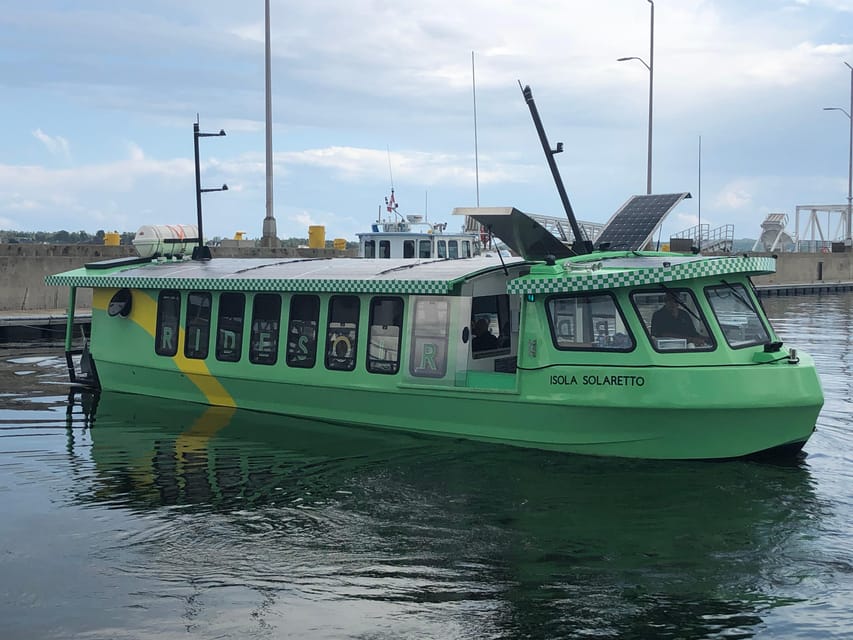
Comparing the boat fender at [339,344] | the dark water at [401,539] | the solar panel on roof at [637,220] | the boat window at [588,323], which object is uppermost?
the solar panel on roof at [637,220]

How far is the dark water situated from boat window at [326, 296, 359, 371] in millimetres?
983

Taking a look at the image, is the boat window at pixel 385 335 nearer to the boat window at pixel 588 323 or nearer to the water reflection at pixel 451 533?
the water reflection at pixel 451 533

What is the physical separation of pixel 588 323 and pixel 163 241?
9.58 meters

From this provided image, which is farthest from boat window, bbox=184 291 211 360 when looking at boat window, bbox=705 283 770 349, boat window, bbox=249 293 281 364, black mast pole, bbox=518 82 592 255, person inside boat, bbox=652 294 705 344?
boat window, bbox=705 283 770 349

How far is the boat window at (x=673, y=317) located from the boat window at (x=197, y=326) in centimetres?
722

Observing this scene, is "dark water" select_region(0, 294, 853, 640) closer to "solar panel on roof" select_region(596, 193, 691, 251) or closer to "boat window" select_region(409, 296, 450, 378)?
"boat window" select_region(409, 296, 450, 378)

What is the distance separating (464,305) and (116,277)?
22.6 feet

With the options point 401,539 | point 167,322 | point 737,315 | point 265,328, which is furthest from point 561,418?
point 167,322

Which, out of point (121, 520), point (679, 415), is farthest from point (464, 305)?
point (121, 520)

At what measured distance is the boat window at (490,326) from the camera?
13.9m

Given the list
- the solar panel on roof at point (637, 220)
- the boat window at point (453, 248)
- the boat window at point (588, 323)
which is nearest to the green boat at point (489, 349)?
the boat window at point (588, 323)

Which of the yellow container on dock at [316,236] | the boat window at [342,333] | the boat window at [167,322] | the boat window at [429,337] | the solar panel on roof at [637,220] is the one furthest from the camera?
the yellow container on dock at [316,236]

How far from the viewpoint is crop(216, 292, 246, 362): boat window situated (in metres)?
15.7

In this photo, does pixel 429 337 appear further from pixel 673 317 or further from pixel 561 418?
pixel 673 317
